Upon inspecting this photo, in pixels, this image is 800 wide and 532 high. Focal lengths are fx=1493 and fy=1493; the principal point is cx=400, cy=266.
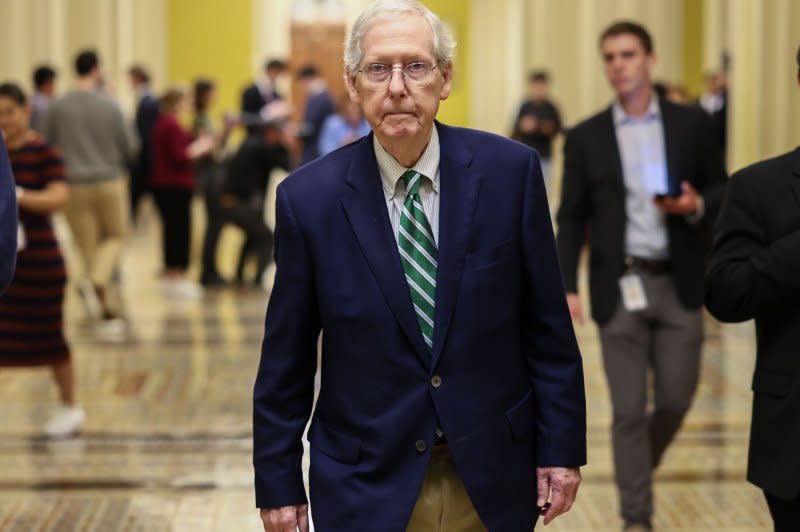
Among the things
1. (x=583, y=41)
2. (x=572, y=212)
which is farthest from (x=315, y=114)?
(x=572, y=212)

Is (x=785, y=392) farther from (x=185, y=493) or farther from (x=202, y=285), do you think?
(x=202, y=285)

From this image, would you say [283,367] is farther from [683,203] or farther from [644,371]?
[644,371]

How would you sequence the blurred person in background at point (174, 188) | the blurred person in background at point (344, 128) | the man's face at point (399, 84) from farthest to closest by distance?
the blurred person in background at point (174, 188)
the blurred person in background at point (344, 128)
the man's face at point (399, 84)

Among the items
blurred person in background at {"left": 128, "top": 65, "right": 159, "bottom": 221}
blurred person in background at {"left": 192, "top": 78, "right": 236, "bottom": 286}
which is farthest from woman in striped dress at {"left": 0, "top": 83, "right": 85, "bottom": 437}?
blurred person in background at {"left": 128, "top": 65, "right": 159, "bottom": 221}

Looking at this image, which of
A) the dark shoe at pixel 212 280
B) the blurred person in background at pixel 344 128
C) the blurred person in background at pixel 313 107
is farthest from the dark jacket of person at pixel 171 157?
the blurred person in background at pixel 313 107

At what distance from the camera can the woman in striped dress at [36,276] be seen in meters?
7.30

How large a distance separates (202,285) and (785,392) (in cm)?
1147

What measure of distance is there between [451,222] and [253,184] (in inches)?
436

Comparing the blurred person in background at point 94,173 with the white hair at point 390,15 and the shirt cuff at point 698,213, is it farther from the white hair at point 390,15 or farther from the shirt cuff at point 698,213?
the white hair at point 390,15

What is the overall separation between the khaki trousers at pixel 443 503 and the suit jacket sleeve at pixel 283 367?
0.82 feet

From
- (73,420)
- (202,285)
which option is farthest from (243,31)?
(73,420)

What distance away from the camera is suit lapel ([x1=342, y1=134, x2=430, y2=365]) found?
2.94 metres

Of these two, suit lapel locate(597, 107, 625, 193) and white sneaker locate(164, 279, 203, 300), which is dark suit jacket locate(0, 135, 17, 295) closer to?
suit lapel locate(597, 107, 625, 193)

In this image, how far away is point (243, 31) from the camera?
32.5m
